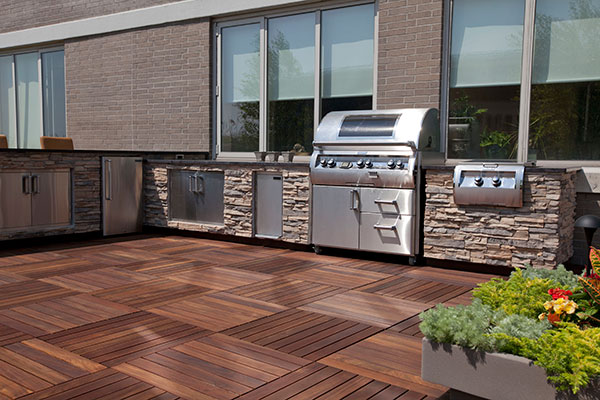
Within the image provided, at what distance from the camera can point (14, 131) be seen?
32.5ft

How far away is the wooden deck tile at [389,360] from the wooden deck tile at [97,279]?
216cm

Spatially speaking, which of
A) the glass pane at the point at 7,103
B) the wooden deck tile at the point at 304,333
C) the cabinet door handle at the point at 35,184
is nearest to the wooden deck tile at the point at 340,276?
the wooden deck tile at the point at 304,333

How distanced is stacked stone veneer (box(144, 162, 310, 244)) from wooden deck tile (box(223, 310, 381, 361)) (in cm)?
239

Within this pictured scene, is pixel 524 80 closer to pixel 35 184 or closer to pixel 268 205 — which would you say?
pixel 268 205

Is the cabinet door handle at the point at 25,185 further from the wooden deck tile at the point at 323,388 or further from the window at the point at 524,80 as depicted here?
the wooden deck tile at the point at 323,388

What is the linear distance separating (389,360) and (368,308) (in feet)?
3.12

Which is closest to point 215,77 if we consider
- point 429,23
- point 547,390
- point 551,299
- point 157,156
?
point 157,156

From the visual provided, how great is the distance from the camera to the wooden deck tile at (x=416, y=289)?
13.4 feet

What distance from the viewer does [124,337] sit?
3.10m

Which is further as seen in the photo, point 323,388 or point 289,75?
point 289,75

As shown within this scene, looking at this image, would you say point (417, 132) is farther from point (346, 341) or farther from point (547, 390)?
point (547, 390)

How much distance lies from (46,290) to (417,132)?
10.8ft

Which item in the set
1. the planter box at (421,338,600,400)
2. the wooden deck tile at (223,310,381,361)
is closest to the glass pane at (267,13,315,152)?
the wooden deck tile at (223,310,381,361)

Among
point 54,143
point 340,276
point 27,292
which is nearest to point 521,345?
point 340,276
